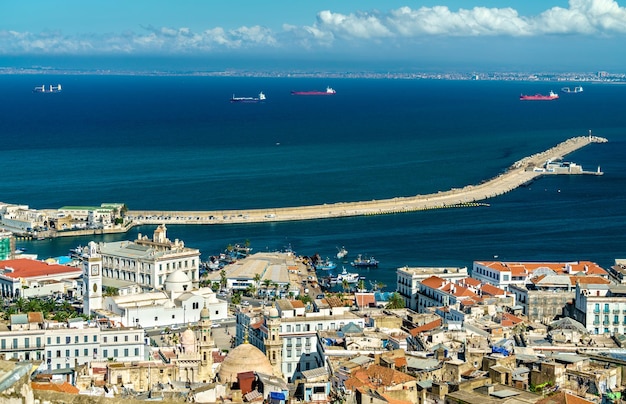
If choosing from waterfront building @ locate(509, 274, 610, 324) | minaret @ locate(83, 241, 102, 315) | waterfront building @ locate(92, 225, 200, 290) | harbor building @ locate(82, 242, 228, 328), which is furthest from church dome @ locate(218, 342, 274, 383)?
waterfront building @ locate(92, 225, 200, 290)

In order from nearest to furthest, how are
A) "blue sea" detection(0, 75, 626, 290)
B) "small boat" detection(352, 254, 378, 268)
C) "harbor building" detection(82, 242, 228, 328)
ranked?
"harbor building" detection(82, 242, 228, 328) → "small boat" detection(352, 254, 378, 268) → "blue sea" detection(0, 75, 626, 290)

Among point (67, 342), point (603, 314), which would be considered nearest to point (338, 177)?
point (603, 314)

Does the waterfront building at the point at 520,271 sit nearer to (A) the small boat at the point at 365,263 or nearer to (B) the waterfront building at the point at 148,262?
(A) the small boat at the point at 365,263

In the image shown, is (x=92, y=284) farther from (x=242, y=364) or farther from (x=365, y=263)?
(x=365, y=263)

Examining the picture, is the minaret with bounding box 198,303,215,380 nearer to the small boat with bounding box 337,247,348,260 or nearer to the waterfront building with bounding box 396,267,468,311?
the waterfront building with bounding box 396,267,468,311

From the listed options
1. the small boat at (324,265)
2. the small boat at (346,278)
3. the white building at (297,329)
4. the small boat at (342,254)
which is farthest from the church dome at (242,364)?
the small boat at (342,254)
